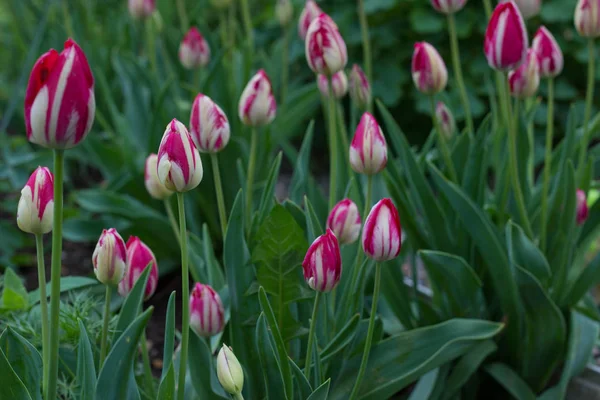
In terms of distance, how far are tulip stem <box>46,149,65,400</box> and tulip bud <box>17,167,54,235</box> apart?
53mm

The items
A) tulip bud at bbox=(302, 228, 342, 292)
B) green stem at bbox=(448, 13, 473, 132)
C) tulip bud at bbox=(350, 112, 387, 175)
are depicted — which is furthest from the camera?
green stem at bbox=(448, 13, 473, 132)

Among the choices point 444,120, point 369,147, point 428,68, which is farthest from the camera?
point 444,120

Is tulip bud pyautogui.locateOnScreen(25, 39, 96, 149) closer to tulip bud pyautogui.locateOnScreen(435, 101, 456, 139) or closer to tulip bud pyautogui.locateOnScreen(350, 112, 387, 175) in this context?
tulip bud pyautogui.locateOnScreen(350, 112, 387, 175)

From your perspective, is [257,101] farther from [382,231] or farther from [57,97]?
[57,97]

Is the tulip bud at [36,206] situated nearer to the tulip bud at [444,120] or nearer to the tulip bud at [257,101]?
the tulip bud at [257,101]

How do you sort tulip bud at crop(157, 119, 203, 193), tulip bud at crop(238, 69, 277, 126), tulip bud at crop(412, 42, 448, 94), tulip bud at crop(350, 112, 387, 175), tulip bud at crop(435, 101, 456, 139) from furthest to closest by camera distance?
tulip bud at crop(435, 101, 456, 139)
tulip bud at crop(412, 42, 448, 94)
tulip bud at crop(238, 69, 277, 126)
tulip bud at crop(350, 112, 387, 175)
tulip bud at crop(157, 119, 203, 193)

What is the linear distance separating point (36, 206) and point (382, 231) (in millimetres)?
392

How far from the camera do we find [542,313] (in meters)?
1.46

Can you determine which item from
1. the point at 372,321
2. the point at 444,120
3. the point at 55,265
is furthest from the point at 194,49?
the point at 55,265

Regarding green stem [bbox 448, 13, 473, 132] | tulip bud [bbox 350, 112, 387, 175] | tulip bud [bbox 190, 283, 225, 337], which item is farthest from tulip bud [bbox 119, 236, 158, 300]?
green stem [bbox 448, 13, 473, 132]

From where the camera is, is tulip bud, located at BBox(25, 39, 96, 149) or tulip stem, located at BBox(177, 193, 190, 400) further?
tulip stem, located at BBox(177, 193, 190, 400)

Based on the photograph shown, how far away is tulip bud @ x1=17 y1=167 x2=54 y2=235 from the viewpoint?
0.90 meters

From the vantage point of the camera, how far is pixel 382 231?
96 centimetres

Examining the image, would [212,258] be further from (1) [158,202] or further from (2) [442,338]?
(1) [158,202]
